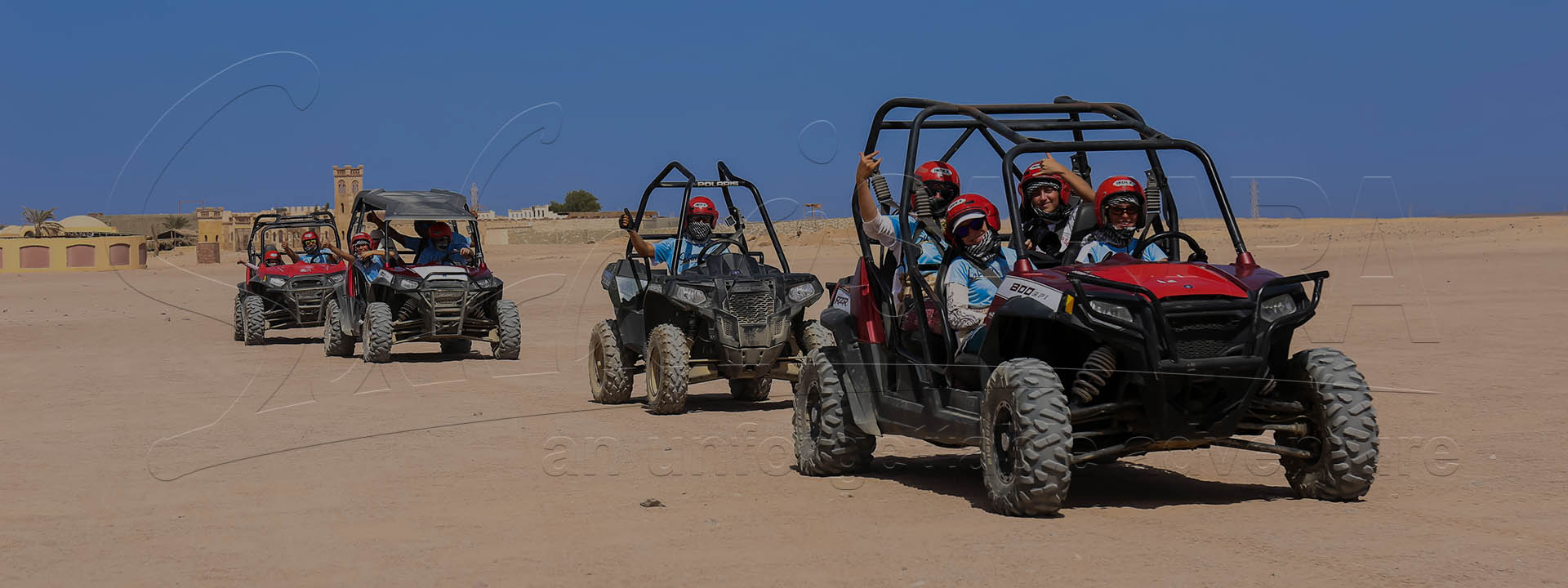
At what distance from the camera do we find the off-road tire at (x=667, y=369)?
14.1 m

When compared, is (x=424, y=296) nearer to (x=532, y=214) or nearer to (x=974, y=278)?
(x=974, y=278)

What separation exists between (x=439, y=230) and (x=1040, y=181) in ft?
44.1

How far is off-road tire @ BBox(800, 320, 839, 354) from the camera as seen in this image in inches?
566

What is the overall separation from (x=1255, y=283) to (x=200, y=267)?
76.2 meters

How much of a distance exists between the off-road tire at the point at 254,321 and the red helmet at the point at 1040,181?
1917 cm

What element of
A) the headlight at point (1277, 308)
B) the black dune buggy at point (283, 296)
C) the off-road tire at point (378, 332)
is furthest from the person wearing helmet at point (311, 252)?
the headlight at point (1277, 308)

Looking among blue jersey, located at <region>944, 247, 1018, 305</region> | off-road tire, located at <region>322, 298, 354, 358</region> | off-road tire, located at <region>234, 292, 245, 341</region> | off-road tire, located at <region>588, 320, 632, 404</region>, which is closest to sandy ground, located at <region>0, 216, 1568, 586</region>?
off-road tire, located at <region>588, 320, 632, 404</region>

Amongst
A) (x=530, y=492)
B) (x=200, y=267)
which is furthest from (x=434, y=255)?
(x=200, y=267)

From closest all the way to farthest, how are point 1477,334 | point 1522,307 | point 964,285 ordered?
point 964,285 → point 1477,334 → point 1522,307

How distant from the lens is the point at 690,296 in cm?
1438

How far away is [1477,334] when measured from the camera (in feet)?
70.0

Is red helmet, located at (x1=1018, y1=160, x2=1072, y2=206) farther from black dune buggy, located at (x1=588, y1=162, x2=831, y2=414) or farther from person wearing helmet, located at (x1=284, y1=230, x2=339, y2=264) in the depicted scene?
person wearing helmet, located at (x1=284, y1=230, x2=339, y2=264)

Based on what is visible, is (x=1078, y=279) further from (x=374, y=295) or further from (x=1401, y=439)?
(x=374, y=295)

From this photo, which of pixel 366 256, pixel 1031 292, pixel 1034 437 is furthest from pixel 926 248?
pixel 366 256
